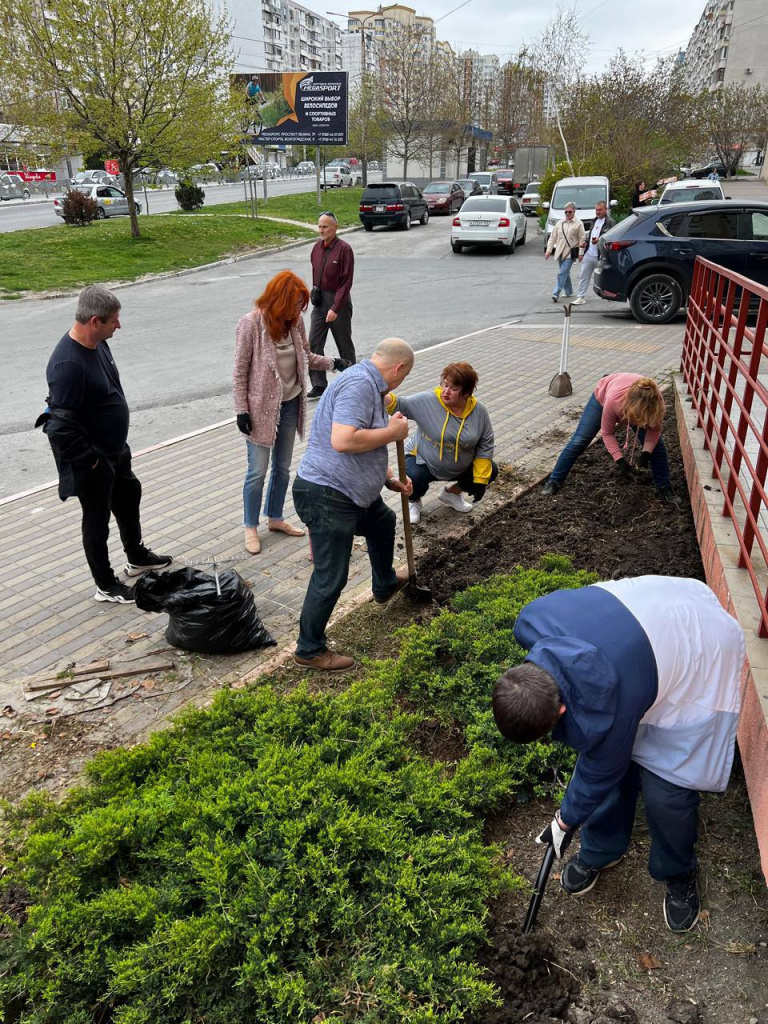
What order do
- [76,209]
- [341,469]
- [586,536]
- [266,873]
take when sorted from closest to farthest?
[266,873]
[341,469]
[586,536]
[76,209]

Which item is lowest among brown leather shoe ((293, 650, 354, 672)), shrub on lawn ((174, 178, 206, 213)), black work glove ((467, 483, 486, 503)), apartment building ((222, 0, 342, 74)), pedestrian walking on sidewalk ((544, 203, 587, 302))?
brown leather shoe ((293, 650, 354, 672))

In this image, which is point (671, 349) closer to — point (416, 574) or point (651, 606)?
point (416, 574)

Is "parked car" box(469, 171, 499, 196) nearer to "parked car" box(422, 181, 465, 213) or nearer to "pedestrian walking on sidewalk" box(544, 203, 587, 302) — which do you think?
"parked car" box(422, 181, 465, 213)

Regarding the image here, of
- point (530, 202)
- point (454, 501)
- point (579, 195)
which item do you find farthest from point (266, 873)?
point (530, 202)

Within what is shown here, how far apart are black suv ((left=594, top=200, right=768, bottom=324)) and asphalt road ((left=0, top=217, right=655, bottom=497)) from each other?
98 cm

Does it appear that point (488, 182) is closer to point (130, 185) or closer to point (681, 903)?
point (130, 185)

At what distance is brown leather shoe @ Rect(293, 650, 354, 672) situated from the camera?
3904 mm

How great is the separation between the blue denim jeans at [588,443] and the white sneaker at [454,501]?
2.45 ft

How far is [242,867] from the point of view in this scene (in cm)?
254

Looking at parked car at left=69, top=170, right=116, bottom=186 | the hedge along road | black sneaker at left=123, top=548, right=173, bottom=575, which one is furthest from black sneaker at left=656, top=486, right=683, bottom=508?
parked car at left=69, top=170, right=116, bottom=186

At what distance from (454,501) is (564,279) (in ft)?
36.3

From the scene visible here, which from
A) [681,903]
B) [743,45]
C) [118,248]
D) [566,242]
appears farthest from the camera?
[743,45]

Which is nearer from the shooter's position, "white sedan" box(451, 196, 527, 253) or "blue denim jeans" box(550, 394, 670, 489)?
"blue denim jeans" box(550, 394, 670, 489)

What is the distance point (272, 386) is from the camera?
4.95 meters
